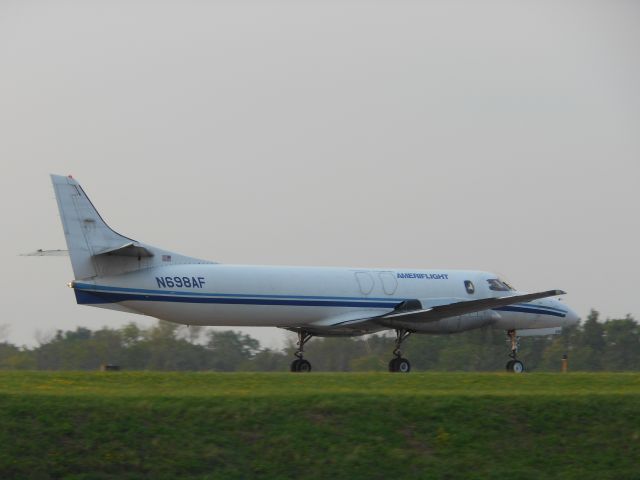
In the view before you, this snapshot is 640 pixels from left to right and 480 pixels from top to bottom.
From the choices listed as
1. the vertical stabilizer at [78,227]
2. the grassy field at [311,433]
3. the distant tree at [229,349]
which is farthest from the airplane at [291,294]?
the distant tree at [229,349]

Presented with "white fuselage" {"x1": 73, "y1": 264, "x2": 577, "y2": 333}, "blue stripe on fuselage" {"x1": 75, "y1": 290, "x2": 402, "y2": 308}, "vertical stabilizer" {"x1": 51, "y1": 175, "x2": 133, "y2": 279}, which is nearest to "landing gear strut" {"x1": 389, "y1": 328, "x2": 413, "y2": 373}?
"white fuselage" {"x1": 73, "y1": 264, "x2": 577, "y2": 333}

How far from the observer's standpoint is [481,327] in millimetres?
38156

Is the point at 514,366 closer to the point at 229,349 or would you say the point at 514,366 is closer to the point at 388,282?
the point at 388,282

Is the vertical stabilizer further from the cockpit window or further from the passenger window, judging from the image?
the cockpit window

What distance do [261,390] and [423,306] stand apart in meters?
16.8

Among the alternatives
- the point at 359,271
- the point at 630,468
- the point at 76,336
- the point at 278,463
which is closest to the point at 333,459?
the point at 278,463

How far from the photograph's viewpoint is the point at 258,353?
182 feet

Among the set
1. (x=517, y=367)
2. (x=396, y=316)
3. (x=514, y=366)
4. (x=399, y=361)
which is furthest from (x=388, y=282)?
(x=517, y=367)

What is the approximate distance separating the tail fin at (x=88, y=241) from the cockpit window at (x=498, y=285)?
14.2m

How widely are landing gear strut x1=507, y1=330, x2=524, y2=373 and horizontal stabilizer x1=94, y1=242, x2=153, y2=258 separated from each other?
1362 centimetres

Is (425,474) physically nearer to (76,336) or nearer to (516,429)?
(516,429)

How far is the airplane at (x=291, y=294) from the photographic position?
32.0m

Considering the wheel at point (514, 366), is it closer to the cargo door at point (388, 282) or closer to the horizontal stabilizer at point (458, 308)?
the horizontal stabilizer at point (458, 308)

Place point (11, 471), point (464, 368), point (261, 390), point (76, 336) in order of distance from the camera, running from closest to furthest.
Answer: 1. point (11, 471)
2. point (261, 390)
3. point (464, 368)
4. point (76, 336)
